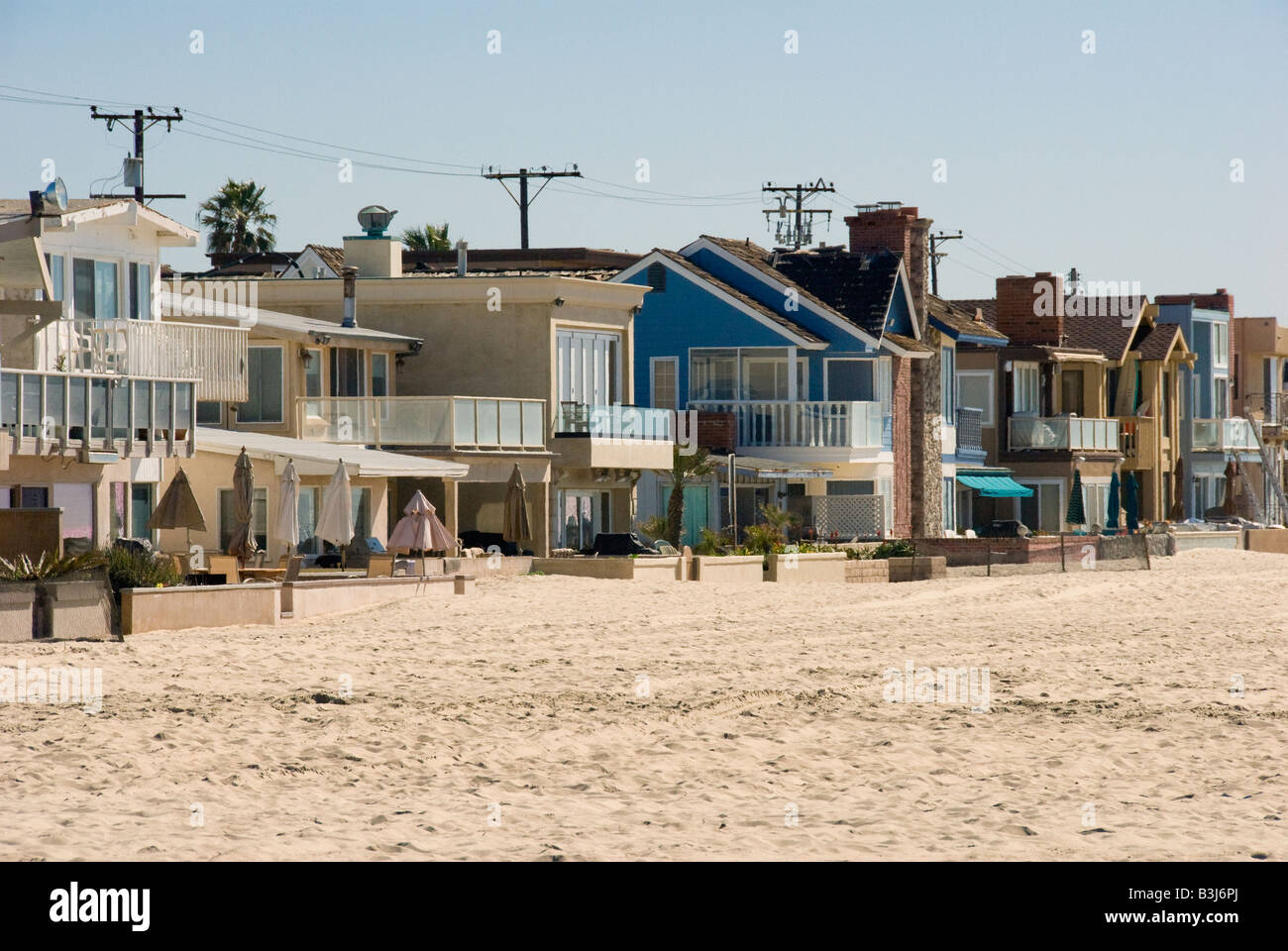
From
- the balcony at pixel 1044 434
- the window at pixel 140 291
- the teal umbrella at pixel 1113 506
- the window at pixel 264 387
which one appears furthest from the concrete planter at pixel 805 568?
the teal umbrella at pixel 1113 506

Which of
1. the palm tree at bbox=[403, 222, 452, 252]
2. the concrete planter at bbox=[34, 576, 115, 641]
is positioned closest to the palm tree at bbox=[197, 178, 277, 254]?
the palm tree at bbox=[403, 222, 452, 252]

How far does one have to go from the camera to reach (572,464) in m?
37.8

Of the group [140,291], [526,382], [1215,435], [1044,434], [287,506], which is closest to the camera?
[287,506]

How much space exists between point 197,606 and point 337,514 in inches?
248

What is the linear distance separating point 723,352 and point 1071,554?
29.9 ft

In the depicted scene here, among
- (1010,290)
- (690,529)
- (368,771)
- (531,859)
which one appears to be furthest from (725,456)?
(531,859)

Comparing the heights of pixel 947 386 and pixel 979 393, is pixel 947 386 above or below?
below

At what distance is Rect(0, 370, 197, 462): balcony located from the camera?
84.2 feet

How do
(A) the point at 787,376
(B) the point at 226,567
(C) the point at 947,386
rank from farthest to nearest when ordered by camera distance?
(C) the point at 947,386, (A) the point at 787,376, (B) the point at 226,567

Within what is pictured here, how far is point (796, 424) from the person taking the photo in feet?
143

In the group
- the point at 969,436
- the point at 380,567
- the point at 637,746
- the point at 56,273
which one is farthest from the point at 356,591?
the point at 969,436

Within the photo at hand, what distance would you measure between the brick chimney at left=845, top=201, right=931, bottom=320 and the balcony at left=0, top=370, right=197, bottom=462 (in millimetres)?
22346

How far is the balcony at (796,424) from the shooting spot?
43.4 m

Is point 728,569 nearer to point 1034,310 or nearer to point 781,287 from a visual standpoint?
point 781,287
